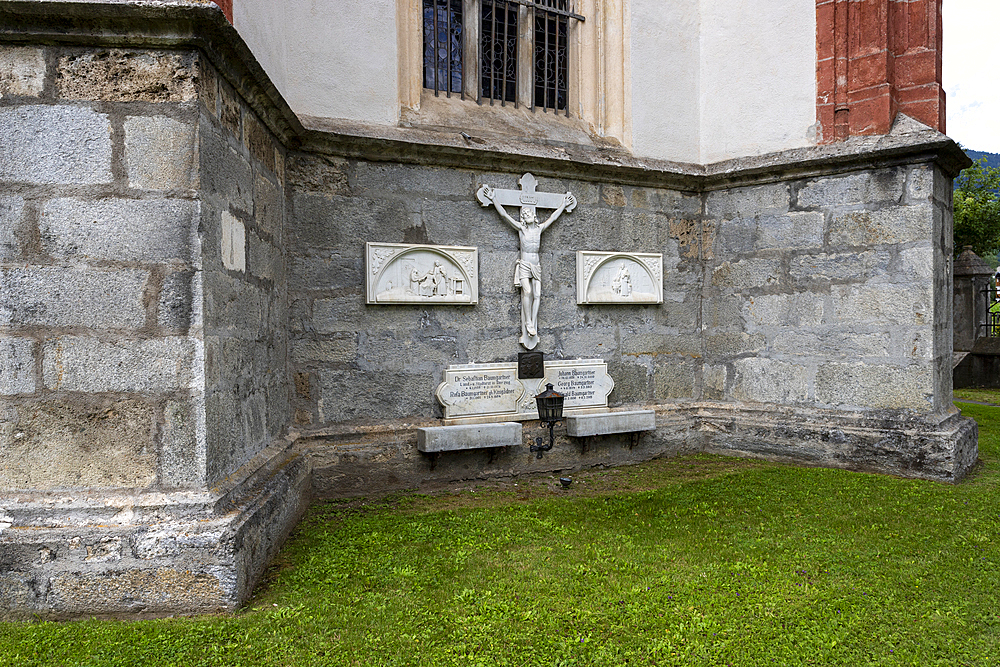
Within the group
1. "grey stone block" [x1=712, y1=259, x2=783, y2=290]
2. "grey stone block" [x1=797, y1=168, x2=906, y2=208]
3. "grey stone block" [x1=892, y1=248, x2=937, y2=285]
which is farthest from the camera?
"grey stone block" [x1=712, y1=259, x2=783, y2=290]

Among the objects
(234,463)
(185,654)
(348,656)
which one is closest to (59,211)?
(234,463)

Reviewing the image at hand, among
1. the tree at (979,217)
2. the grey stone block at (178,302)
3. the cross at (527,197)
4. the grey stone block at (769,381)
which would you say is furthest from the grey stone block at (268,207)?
the tree at (979,217)

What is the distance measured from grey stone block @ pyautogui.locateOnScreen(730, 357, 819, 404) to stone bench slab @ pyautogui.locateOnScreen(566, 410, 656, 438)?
1.02 metres

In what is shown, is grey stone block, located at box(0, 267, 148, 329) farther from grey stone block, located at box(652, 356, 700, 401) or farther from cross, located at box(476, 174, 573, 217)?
grey stone block, located at box(652, 356, 700, 401)

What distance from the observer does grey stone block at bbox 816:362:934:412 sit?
526cm

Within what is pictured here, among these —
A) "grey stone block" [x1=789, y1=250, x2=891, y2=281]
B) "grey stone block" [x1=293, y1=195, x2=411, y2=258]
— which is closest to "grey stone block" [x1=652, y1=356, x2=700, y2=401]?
"grey stone block" [x1=789, y1=250, x2=891, y2=281]

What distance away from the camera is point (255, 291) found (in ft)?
12.7

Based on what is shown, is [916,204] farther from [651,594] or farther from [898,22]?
[651,594]

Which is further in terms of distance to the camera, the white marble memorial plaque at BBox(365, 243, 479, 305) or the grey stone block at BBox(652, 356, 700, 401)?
the grey stone block at BBox(652, 356, 700, 401)

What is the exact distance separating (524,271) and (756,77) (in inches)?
112

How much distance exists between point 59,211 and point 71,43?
0.73m

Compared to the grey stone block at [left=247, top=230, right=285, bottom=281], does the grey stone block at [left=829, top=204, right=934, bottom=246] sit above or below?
above

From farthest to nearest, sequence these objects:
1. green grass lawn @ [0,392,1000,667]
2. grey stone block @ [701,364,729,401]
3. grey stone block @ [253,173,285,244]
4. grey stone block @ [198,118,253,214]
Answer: grey stone block @ [701,364,729,401], grey stone block @ [253,173,285,244], grey stone block @ [198,118,253,214], green grass lawn @ [0,392,1000,667]

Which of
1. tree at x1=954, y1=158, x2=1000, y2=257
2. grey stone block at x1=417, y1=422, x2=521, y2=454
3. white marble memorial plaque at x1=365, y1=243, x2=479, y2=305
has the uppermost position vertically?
tree at x1=954, y1=158, x2=1000, y2=257
